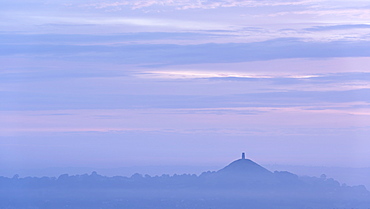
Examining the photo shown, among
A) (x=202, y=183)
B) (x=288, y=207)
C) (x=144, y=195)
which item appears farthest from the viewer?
(x=202, y=183)

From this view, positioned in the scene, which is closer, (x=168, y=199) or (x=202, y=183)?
(x=168, y=199)

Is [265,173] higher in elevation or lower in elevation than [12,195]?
higher

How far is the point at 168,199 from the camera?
159 m

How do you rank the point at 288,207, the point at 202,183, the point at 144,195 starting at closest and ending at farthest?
the point at 288,207, the point at 144,195, the point at 202,183

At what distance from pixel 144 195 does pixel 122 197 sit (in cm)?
598

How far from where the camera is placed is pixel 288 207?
151m

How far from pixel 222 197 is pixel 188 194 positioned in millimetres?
10955

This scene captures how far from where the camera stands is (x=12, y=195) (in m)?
165

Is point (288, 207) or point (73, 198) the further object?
point (73, 198)

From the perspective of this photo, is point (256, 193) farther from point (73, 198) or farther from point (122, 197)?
point (73, 198)

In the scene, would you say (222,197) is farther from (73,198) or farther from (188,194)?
(73,198)

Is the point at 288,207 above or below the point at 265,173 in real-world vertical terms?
below

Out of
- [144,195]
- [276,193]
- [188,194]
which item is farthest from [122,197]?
[276,193]

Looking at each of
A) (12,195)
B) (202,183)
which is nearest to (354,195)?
(202,183)
